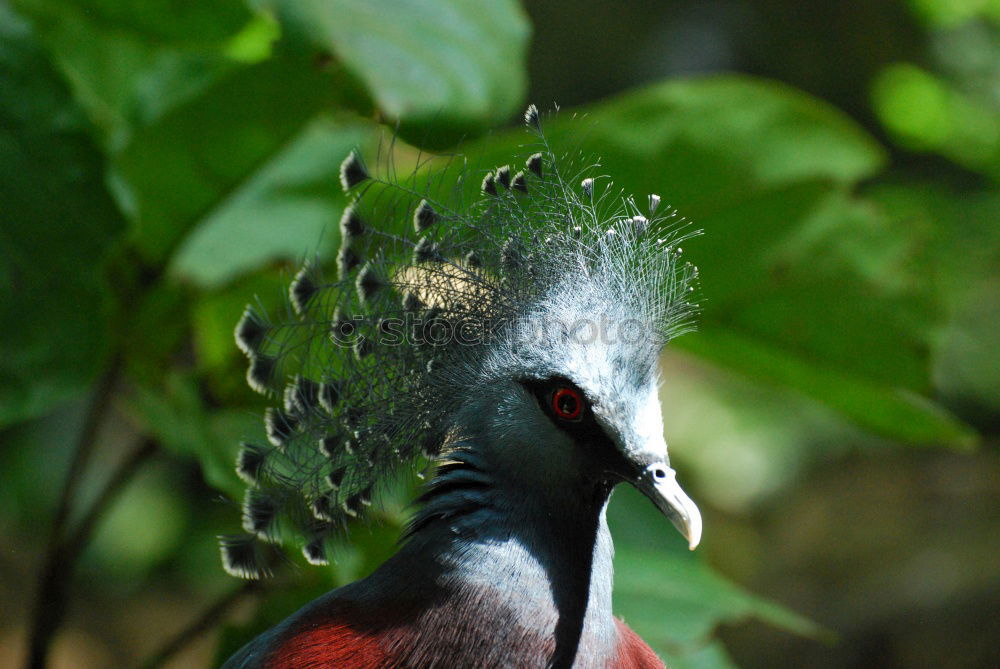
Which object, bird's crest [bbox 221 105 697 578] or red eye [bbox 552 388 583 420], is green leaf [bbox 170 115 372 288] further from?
red eye [bbox 552 388 583 420]

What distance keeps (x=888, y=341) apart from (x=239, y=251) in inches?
37.5

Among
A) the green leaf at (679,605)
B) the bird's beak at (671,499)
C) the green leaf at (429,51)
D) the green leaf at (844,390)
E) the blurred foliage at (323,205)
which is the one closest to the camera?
the bird's beak at (671,499)

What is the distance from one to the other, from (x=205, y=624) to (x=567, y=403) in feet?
2.34

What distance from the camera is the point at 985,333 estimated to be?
130 inches

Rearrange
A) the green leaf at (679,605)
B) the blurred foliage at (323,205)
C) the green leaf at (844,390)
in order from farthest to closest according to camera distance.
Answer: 1. the green leaf at (844,390)
2. the green leaf at (679,605)
3. the blurred foliage at (323,205)

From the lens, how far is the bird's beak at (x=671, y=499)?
2.77 ft

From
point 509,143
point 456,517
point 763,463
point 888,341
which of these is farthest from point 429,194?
point 763,463

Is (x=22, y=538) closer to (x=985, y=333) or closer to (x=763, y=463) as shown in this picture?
(x=763, y=463)

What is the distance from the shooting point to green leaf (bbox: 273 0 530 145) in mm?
990

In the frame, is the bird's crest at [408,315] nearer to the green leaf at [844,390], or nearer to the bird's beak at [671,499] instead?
the bird's beak at [671,499]

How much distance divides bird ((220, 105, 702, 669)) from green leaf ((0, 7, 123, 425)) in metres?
0.33
